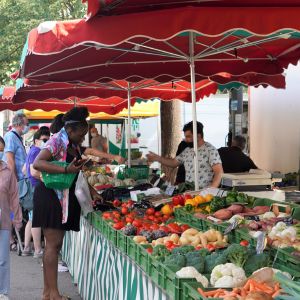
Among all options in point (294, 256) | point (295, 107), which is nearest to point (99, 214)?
point (294, 256)

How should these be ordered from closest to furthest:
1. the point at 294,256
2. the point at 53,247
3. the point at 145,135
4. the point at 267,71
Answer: the point at 294,256 → the point at 53,247 → the point at 267,71 → the point at 145,135

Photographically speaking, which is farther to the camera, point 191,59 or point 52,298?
point 191,59

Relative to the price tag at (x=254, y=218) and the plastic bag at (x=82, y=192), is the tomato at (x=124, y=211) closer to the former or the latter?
the plastic bag at (x=82, y=192)

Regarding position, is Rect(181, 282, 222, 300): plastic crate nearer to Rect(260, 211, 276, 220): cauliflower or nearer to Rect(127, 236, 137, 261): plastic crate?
Rect(127, 236, 137, 261): plastic crate

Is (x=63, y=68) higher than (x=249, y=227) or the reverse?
higher

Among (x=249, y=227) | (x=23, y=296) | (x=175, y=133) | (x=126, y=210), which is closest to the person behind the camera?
(x=249, y=227)

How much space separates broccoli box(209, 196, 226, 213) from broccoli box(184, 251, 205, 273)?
2201 millimetres

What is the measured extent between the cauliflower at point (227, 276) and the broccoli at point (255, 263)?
0.14 m

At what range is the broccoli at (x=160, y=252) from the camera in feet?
13.4

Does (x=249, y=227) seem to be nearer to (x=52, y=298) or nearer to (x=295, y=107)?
(x=52, y=298)

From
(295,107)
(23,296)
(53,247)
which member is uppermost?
(295,107)

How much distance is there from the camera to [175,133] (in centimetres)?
1388

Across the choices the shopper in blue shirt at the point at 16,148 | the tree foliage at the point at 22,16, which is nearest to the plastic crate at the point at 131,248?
the shopper in blue shirt at the point at 16,148

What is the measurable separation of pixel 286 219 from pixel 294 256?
59.3 inches
